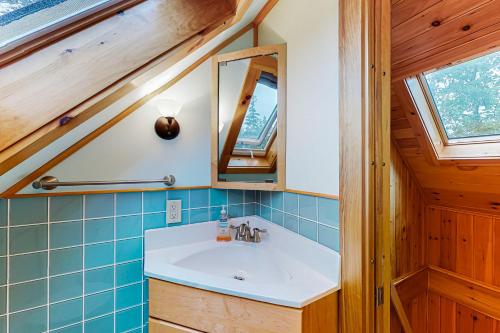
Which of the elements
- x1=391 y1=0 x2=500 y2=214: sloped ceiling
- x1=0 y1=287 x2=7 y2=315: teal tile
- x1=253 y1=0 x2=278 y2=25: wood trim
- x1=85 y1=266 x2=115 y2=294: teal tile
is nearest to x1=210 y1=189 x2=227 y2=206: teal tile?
x1=85 y1=266 x2=115 y2=294: teal tile

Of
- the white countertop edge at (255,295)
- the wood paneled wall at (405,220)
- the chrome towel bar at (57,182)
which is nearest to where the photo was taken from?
the white countertop edge at (255,295)

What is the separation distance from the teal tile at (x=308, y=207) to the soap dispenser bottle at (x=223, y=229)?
1.59 feet

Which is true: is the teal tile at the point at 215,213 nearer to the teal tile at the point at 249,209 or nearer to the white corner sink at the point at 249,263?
the white corner sink at the point at 249,263

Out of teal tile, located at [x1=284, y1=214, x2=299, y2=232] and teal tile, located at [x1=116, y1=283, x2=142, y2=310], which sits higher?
teal tile, located at [x1=284, y1=214, x2=299, y2=232]

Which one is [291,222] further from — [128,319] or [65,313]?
[65,313]

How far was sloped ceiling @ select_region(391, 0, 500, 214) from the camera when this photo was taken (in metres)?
1.05

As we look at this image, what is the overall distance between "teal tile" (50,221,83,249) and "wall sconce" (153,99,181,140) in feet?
1.91

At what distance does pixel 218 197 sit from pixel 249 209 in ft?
0.76

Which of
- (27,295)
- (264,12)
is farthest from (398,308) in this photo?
(264,12)

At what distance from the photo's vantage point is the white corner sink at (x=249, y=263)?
856mm

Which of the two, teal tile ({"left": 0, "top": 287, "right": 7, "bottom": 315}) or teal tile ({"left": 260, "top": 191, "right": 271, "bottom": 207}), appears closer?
teal tile ({"left": 0, "top": 287, "right": 7, "bottom": 315})

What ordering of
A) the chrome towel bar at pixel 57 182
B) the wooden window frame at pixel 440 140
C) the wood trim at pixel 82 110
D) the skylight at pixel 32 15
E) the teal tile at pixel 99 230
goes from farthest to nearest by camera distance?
1. the wooden window frame at pixel 440 140
2. the teal tile at pixel 99 230
3. the chrome towel bar at pixel 57 182
4. the wood trim at pixel 82 110
5. the skylight at pixel 32 15

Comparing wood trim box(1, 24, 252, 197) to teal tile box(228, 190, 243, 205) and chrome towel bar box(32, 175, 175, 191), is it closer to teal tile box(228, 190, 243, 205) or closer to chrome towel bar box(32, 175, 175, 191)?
chrome towel bar box(32, 175, 175, 191)

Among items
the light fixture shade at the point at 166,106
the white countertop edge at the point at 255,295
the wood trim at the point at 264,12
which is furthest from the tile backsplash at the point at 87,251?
the wood trim at the point at 264,12
